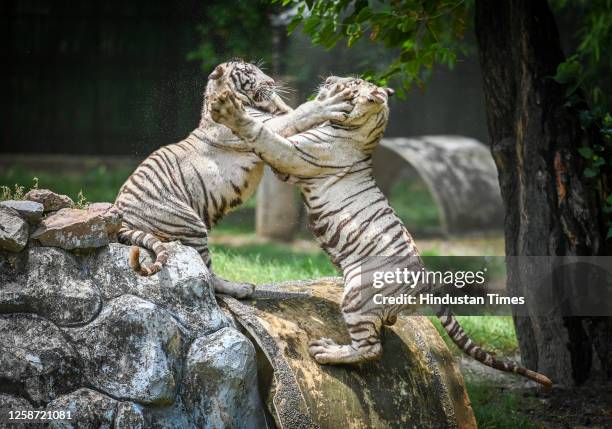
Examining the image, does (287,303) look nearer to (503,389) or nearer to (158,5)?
(503,389)

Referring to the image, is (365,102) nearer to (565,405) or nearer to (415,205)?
(565,405)

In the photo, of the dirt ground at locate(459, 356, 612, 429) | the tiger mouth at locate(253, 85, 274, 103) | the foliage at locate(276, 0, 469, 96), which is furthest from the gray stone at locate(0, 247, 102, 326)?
the dirt ground at locate(459, 356, 612, 429)

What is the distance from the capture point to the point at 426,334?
3.84 metres

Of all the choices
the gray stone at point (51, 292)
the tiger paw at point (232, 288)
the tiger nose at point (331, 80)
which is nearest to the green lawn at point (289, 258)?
the tiger paw at point (232, 288)

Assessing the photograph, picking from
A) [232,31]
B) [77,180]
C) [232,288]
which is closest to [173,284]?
[232,288]

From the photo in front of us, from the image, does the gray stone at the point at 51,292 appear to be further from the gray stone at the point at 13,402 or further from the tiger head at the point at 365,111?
the tiger head at the point at 365,111

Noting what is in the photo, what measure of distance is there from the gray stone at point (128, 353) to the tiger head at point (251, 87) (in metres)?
1.12

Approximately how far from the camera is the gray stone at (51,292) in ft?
9.77

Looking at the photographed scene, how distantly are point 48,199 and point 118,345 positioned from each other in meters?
0.66

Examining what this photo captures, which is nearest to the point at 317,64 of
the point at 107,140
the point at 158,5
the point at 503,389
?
the point at 158,5

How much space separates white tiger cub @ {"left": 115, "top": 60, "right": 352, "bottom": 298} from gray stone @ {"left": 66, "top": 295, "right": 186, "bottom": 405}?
A: 0.39 meters

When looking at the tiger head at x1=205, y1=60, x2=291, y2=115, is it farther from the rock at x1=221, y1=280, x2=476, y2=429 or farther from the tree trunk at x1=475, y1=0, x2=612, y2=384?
the tree trunk at x1=475, y1=0, x2=612, y2=384

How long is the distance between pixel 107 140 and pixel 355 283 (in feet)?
26.3

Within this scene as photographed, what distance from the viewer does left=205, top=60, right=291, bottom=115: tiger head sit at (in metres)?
3.71
